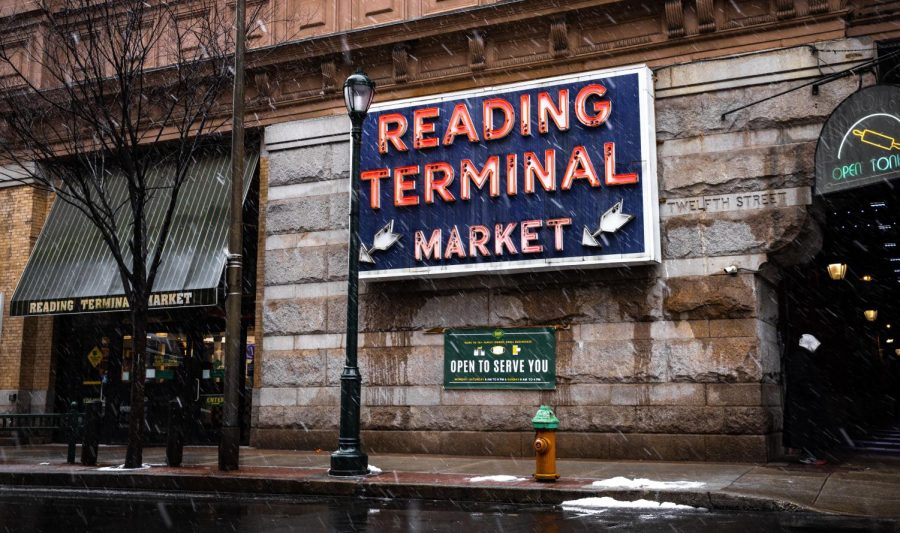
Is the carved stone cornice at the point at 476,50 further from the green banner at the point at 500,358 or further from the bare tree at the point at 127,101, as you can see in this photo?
the green banner at the point at 500,358

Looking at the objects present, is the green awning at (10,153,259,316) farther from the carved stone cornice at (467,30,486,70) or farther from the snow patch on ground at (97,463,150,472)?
the carved stone cornice at (467,30,486,70)

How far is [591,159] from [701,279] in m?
2.56

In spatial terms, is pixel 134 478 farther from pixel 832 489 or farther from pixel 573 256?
pixel 832 489

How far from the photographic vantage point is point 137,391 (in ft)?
41.9

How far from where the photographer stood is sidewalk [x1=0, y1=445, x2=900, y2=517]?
873 cm

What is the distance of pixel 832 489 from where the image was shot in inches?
364

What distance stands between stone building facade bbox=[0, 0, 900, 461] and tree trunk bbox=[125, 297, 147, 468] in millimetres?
3294

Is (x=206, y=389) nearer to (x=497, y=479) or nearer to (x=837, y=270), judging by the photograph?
(x=497, y=479)

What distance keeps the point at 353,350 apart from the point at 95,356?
974 cm

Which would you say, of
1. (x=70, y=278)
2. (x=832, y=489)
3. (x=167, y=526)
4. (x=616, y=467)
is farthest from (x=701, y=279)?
(x=70, y=278)

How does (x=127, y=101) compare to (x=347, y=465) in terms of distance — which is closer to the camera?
(x=347, y=465)

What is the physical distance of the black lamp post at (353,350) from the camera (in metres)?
11.0

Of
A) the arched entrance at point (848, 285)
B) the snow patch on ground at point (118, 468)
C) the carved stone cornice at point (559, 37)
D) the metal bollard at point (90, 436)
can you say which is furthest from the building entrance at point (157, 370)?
the arched entrance at point (848, 285)

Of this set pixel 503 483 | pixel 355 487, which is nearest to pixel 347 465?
pixel 355 487
